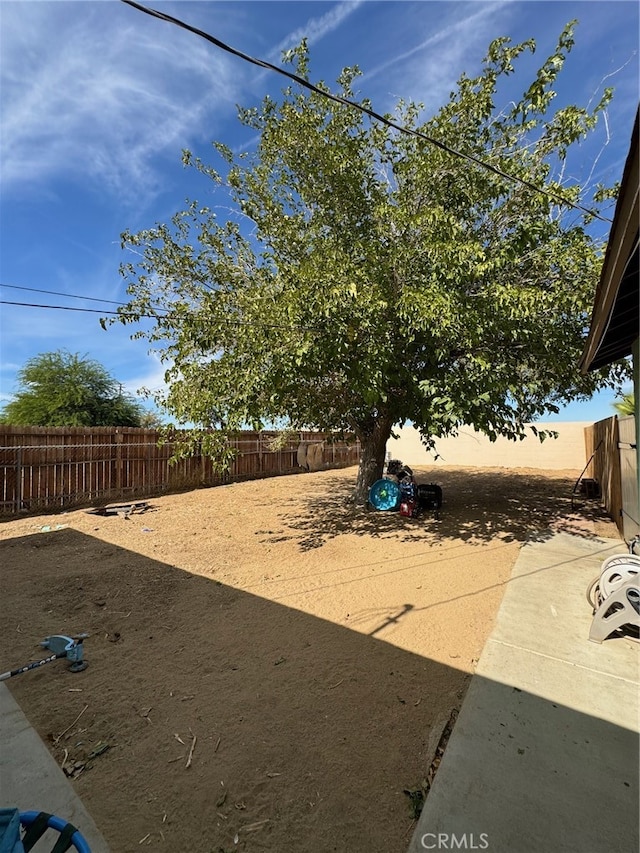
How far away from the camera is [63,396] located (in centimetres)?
1484

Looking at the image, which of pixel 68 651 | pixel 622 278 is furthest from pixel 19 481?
pixel 622 278

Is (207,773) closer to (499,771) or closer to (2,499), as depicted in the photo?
(499,771)

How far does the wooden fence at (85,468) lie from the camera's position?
841 centimetres

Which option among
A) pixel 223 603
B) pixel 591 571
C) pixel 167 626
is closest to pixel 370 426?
pixel 591 571

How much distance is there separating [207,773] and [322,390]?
574cm

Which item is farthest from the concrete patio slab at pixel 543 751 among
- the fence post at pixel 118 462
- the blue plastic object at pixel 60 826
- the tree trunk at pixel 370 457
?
the fence post at pixel 118 462

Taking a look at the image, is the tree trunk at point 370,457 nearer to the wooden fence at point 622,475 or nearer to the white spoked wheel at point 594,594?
the wooden fence at point 622,475

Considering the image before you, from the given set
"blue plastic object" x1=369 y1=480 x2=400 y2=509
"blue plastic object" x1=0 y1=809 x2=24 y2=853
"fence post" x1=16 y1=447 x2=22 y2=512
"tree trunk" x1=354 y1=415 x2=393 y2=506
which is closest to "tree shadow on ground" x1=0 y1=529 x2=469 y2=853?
"blue plastic object" x1=0 y1=809 x2=24 y2=853

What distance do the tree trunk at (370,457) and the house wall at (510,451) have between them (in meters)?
7.88

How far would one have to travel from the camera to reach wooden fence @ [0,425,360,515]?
8414 millimetres

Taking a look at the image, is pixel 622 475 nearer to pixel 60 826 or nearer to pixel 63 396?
pixel 60 826

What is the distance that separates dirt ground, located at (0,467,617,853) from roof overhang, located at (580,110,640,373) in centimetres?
264

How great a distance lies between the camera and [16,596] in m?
4.32

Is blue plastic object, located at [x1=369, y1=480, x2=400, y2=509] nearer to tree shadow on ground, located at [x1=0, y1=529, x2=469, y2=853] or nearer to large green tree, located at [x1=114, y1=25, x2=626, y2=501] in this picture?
large green tree, located at [x1=114, y1=25, x2=626, y2=501]
